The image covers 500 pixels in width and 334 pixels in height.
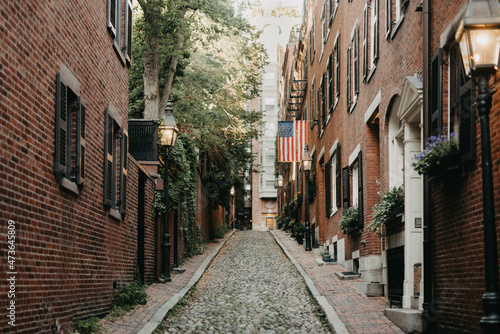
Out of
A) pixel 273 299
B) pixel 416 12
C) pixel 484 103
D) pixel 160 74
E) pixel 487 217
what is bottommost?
pixel 273 299

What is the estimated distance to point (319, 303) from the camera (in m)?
12.5

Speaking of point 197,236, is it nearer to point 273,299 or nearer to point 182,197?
point 182,197

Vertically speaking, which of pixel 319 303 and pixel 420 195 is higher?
pixel 420 195

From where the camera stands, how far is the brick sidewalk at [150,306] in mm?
10258

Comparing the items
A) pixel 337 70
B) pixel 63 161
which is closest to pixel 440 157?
pixel 63 161

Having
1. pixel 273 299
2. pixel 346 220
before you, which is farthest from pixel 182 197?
pixel 273 299

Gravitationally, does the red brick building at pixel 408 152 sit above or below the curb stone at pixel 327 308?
above

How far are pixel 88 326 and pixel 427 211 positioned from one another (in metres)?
5.16

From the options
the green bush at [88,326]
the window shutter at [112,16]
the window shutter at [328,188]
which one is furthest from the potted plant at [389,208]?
the window shutter at [328,188]

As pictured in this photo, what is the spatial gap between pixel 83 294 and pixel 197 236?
16567 millimetres

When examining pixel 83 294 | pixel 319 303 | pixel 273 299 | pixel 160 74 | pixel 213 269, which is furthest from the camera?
pixel 160 74

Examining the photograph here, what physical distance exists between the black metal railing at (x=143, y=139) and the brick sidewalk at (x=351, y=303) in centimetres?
540

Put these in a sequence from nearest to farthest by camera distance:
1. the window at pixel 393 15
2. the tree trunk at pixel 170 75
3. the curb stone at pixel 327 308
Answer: the curb stone at pixel 327 308, the window at pixel 393 15, the tree trunk at pixel 170 75

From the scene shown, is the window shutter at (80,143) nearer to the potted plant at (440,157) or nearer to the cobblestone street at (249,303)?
the cobblestone street at (249,303)
